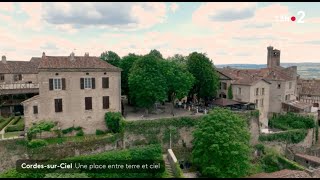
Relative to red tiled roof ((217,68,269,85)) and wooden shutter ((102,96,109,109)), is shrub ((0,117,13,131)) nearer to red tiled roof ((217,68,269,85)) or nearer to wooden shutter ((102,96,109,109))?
wooden shutter ((102,96,109,109))

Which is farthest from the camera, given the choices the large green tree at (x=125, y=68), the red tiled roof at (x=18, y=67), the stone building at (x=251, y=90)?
the red tiled roof at (x=18, y=67)

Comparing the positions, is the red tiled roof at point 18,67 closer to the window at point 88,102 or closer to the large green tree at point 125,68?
the large green tree at point 125,68

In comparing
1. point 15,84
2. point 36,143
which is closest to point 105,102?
point 36,143

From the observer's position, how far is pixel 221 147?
28984 mm

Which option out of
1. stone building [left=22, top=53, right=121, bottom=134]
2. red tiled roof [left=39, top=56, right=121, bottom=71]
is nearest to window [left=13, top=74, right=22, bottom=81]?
red tiled roof [left=39, top=56, right=121, bottom=71]

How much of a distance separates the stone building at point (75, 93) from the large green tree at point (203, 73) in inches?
570

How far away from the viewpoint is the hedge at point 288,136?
37825 mm

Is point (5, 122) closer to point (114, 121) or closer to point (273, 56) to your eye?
point (114, 121)

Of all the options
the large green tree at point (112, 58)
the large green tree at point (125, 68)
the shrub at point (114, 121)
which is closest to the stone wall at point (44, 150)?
the shrub at point (114, 121)

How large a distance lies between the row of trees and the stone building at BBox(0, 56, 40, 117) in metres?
11.8

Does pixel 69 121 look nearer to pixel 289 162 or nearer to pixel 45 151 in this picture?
pixel 45 151

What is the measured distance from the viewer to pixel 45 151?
28297 millimetres

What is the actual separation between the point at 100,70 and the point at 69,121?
7.02 m

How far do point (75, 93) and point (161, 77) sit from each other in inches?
429
